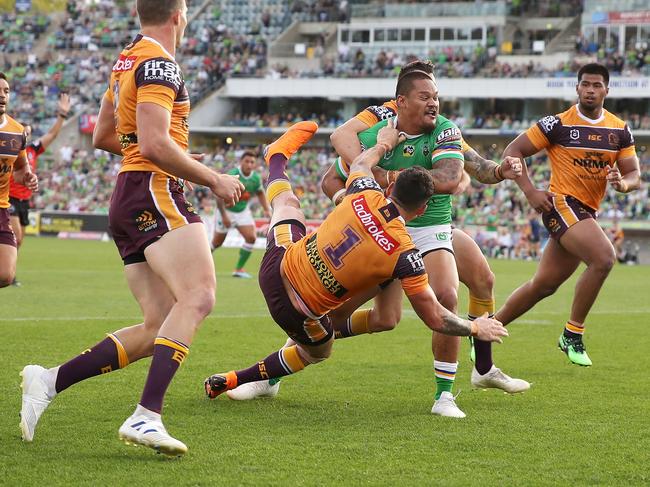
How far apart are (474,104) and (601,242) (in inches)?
1693

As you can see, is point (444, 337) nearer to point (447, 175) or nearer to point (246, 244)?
point (447, 175)

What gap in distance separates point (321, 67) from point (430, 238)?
4855 centimetres

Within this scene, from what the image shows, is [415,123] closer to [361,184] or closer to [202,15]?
[361,184]

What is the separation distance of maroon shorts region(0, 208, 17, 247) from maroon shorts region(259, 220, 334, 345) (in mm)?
3526

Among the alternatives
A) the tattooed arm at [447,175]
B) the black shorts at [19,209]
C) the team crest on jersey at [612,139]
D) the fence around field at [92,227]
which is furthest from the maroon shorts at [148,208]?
the fence around field at [92,227]

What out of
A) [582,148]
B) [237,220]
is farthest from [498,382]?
[237,220]

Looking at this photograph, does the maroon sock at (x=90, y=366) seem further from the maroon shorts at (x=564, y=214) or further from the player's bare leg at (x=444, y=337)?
the maroon shorts at (x=564, y=214)

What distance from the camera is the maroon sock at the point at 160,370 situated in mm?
5637

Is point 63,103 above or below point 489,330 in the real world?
above

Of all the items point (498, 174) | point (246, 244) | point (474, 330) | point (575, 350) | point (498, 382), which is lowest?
point (246, 244)

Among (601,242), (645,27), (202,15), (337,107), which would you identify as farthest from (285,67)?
(601,242)

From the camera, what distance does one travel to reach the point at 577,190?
10.1 metres

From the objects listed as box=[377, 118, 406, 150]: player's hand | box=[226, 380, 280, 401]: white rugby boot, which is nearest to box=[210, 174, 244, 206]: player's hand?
box=[377, 118, 406, 150]: player's hand

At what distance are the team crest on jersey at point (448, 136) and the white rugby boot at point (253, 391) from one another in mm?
2082
